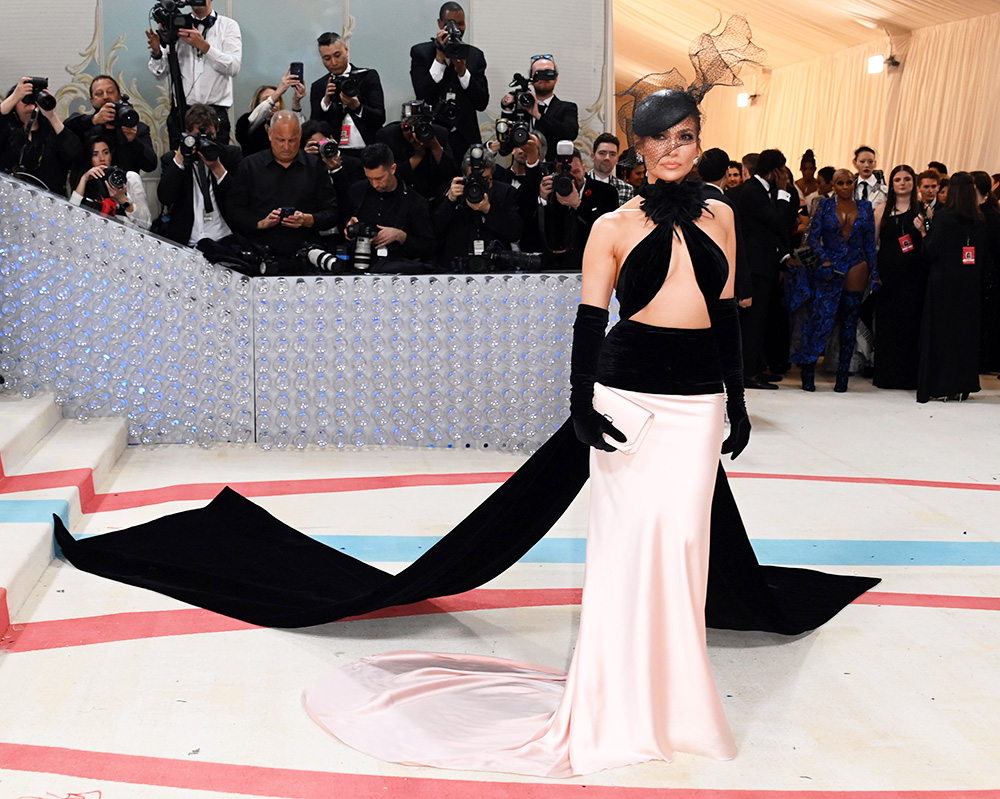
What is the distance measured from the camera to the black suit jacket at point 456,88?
21.3 ft

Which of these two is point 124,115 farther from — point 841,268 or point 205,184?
point 841,268

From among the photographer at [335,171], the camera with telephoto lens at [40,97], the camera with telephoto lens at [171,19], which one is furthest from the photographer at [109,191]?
the photographer at [335,171]

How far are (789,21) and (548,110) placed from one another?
6.13 meters

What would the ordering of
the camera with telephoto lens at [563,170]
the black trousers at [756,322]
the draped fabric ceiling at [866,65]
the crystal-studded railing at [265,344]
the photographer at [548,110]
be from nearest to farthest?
the crystal-studded railing at [265,344]
the camera with telephoto lens at [563,170]
the photographer at [548,110]
the black trousers at [756,322]
the draped fabric ceiling at [866,65]

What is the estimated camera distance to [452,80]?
21.4 feet

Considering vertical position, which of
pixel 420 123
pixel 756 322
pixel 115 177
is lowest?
pixel 756 322

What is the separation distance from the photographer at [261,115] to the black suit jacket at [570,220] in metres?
1.55

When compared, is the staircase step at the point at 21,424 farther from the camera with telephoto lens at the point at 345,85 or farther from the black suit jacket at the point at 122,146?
the camera with telephoto lens at the point at 345,85

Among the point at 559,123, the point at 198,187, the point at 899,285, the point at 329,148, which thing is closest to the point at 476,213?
the point at 329,148

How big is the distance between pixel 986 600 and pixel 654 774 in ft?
5.34

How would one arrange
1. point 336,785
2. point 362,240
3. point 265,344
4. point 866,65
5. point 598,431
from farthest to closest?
point 866,65, point 362,240, point 265,344, point 598,431, point 336,785

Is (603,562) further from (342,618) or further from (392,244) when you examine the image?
(392,244)

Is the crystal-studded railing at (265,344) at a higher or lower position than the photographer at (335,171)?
lower

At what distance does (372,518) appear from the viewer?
165 inches
